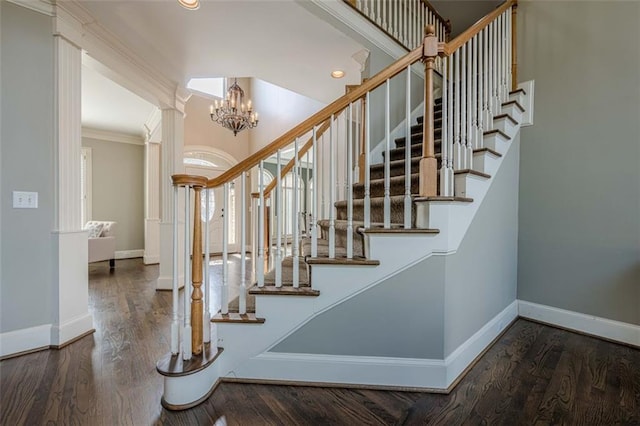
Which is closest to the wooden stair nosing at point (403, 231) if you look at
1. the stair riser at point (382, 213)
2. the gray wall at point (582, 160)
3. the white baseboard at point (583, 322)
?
the stair riser at point (382, 213)

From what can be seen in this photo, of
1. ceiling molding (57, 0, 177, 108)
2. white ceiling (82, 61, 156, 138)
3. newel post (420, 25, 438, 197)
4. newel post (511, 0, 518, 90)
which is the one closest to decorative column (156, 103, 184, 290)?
ceiling molding (57, 0, 177, 108)

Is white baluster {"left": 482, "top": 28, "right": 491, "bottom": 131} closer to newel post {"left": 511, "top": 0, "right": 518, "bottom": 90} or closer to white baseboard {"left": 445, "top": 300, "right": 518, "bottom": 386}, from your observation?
newel post {"left": 511, "top": 0, "right": 518, "bottom": 90}

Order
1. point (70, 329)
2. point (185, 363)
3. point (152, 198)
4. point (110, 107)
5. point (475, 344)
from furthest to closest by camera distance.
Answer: point (152, 198) → point (110, 107) → point (70, 329) → point (475, 344) → point (185, 363)

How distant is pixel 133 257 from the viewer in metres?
6.12

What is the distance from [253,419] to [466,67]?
92.1 inches

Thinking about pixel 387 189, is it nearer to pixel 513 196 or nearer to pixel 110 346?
pixel 513 196

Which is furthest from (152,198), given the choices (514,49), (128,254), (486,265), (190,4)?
(514,49)

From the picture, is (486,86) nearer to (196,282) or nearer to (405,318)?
(405,318)

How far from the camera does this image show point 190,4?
2211 mm

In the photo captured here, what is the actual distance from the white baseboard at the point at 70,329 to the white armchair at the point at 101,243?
2819 mm

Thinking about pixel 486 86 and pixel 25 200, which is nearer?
pixel 25 200

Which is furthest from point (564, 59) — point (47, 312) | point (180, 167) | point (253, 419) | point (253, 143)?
point (253, 143)

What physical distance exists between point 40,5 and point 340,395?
10.1ft

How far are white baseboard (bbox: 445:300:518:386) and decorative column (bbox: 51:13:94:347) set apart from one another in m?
2.52
